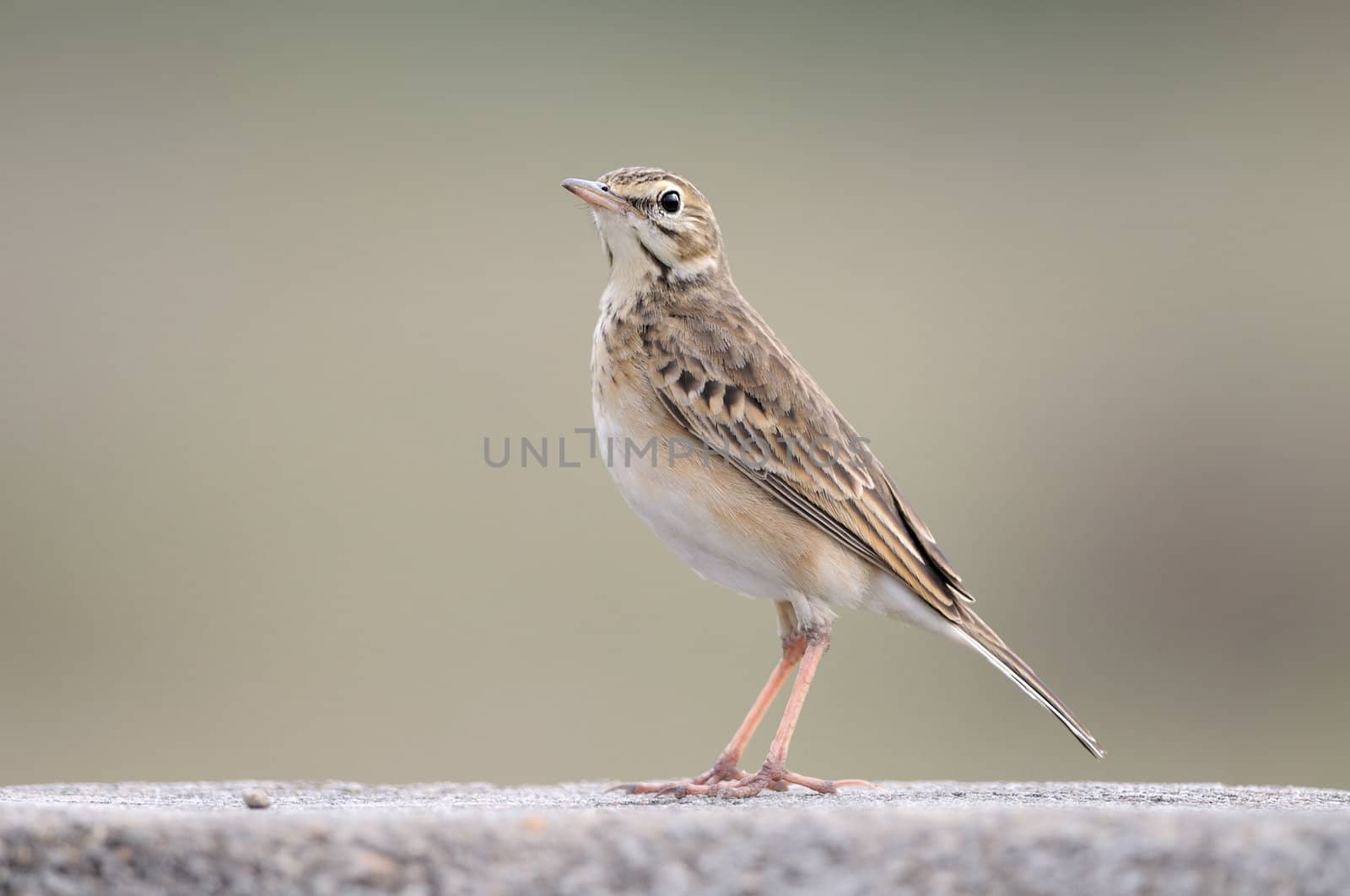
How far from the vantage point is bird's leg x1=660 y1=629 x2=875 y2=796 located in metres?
5.88

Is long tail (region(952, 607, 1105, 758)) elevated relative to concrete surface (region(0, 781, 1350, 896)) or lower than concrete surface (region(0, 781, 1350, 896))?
elevated

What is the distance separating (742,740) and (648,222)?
224cm

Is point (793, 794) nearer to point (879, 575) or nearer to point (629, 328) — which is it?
point (879, 575)

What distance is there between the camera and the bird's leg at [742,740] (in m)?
6.01

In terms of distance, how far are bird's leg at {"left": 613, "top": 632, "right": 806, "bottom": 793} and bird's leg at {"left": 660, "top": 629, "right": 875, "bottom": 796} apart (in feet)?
0.14

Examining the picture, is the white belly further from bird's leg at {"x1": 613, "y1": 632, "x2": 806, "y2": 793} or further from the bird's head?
the bird's head

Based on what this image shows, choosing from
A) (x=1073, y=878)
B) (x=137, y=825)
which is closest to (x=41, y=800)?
Result: (x=137, y=825)

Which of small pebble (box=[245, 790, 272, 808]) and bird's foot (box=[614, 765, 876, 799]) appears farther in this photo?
bird's foot (box=[614, 765, 876, 799])

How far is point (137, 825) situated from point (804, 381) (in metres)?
3.76

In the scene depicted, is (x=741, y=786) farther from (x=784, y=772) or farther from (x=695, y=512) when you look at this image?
(x=695, y=512)

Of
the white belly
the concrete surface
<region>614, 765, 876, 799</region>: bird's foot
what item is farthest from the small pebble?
the white belly

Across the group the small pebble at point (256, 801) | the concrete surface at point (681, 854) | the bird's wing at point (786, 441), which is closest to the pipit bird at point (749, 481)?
the bird's wing at point (786, 441)

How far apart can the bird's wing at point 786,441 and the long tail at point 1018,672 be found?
0.06m

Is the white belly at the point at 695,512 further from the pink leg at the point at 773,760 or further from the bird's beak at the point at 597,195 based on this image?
the bird's beak at the point at 597,195
